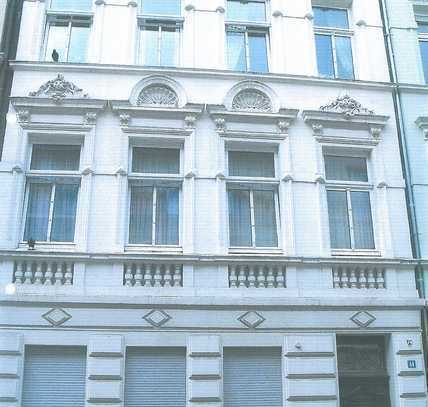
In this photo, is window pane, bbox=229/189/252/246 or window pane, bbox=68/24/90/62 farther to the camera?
window pane, bbox=68/24/90/62

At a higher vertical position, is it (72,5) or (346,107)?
(72,5)

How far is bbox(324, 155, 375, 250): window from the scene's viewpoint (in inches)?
474

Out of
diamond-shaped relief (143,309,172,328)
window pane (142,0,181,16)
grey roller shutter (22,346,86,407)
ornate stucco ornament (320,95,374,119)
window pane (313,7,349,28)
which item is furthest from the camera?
window pane (313,7,349,28)

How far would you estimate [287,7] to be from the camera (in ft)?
44.2

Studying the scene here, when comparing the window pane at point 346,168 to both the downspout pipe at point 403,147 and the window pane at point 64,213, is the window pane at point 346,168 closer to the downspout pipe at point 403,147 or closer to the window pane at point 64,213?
the downspout pipe at point 403,147

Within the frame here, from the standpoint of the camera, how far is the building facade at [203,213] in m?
10.5

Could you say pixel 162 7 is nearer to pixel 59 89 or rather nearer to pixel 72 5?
pixel 72 5

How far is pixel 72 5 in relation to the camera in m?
13.1

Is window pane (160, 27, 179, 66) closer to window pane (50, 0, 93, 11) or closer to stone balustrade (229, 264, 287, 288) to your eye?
window pane (50, 0, 93, 11)

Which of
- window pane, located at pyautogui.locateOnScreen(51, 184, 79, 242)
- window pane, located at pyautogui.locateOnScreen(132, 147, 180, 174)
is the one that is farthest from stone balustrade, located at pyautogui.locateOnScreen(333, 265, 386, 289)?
window pane, located at pyautogui.locateOnScreen(51, 184, 79, 242)

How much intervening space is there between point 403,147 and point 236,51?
4.41 metres

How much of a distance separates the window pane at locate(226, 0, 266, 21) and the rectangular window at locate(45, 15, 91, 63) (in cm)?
335

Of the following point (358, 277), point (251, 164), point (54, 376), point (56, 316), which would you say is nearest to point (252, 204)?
point (251, 164)

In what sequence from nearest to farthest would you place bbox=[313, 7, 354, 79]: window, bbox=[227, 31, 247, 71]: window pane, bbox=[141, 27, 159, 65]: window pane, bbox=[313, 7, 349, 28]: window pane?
bbox=[141, 27, 159, 65]: window pane
bbox=[227, 31, 247, 71]: window pane
bbox=[313, 7, 354, 79]: window
bbox=[313, 7, 349, 28]: window pane
